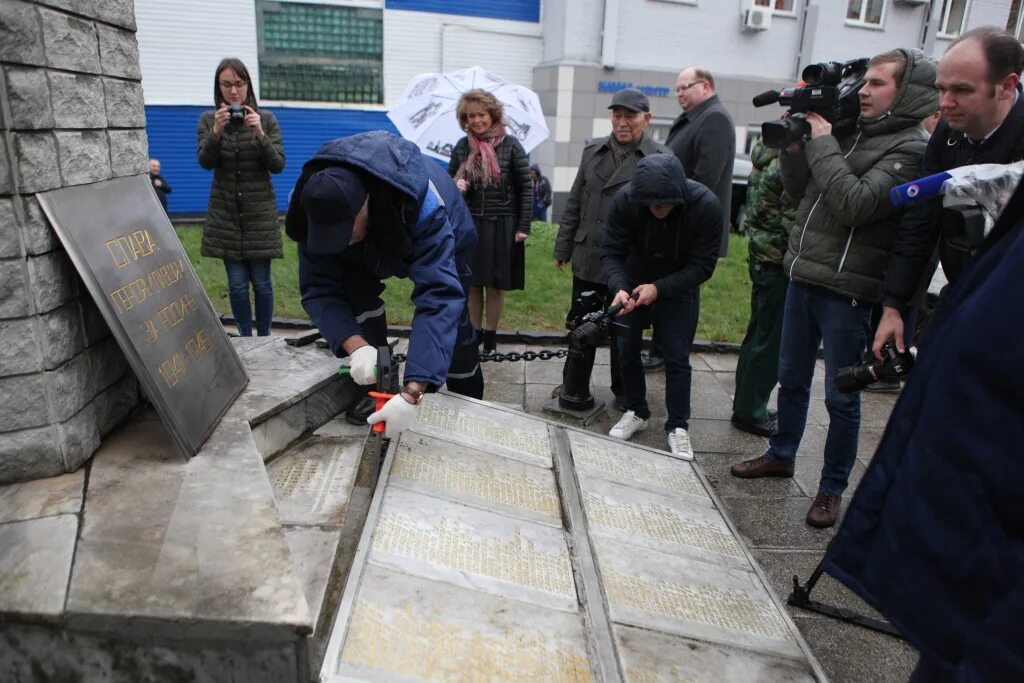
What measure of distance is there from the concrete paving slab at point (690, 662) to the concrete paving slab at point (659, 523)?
610 mm

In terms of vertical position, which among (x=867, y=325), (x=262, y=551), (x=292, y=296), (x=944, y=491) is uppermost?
(x=944, y=491)

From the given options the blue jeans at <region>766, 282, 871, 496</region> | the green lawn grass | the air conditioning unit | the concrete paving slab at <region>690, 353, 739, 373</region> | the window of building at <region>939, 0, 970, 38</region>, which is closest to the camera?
the blue jeans at <region>766, 282, 871, 496</region>

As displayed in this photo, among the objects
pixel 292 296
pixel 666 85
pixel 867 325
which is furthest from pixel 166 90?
pixel 867 325

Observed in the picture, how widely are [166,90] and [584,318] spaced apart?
11.8 meters

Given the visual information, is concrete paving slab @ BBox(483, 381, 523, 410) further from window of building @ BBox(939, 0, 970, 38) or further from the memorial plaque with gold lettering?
window of building @ BBox(939, 0, 970, 38)

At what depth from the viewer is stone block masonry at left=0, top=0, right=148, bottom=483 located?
221 cm

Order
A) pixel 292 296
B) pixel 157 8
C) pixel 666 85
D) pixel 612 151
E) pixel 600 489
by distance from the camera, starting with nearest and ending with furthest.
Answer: pixel 600 489, pixel 612 151, pixel 292 296, pixel 157 8, pixel 666 85

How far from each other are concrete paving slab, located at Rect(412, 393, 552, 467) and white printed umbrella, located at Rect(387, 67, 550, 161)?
2995mm

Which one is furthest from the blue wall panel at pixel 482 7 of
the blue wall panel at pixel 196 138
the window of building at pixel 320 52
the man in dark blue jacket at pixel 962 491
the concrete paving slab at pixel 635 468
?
the man in dark blue jacket at pixel 962 491

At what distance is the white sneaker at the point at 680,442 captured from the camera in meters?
4.46

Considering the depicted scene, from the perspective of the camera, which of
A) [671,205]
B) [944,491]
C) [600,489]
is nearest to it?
[944,491]

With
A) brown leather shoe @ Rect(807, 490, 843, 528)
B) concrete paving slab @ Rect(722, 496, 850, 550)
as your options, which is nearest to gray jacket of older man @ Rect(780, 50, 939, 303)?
brown leather shoe @ Rect(807, 490, 843, 528)

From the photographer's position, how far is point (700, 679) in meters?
2.39

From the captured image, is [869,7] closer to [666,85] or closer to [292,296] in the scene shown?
[666,85]
